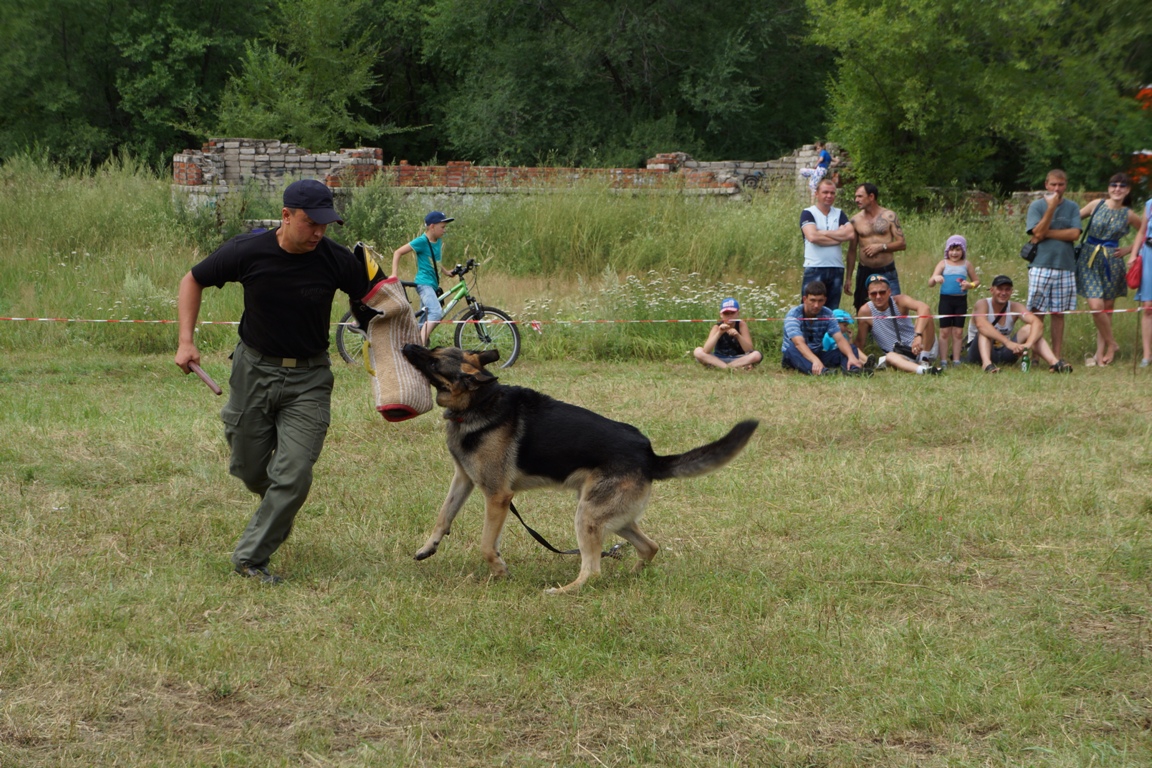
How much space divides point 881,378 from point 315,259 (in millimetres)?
7509

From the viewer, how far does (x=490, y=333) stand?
42.7ft

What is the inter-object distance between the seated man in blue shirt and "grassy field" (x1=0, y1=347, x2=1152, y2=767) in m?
3.06

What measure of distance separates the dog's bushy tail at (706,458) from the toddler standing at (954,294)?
784cm

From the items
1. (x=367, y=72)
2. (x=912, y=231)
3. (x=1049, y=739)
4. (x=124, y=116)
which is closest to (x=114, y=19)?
(x=124, y=116)

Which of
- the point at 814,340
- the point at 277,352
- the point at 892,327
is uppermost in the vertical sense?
the point at 277,352

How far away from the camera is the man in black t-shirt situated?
210 inches

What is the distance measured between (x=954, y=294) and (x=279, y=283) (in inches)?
356

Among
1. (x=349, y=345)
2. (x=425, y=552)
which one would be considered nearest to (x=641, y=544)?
(x=425, y=552)

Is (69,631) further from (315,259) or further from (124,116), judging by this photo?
(124,116)

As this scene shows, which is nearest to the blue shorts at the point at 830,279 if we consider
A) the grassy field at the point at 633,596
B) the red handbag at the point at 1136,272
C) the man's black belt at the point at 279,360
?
the grassy field at the point at 633,596

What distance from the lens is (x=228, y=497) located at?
23.1 ft

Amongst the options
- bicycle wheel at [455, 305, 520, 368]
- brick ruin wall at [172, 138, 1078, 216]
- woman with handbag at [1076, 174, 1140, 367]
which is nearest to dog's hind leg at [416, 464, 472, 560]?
bicycle wheel at [455, 305, 520, 368]

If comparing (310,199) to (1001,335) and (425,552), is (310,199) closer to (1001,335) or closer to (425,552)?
(425,552)

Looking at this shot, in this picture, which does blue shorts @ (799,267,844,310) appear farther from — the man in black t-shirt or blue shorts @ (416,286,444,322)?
the man in black t-shirt
